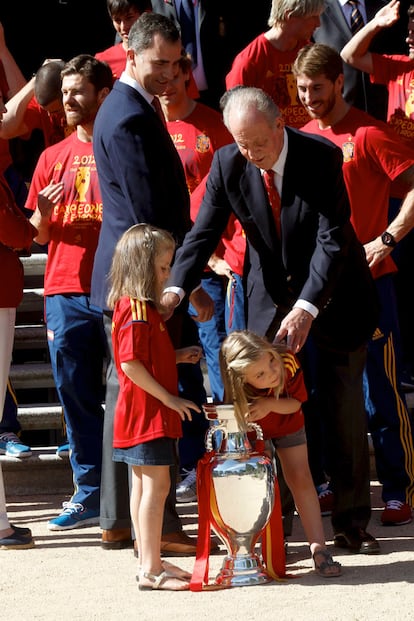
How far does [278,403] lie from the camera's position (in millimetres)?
4832

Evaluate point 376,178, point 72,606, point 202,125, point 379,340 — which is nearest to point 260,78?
point 202,125

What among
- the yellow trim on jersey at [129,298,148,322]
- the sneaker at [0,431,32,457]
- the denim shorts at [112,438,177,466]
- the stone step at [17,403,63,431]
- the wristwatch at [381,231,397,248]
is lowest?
the sneaker at [0,431,32,457]

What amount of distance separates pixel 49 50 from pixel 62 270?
355 cm

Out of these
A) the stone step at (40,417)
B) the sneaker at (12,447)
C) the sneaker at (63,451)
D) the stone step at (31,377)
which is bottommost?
the sneaker at (63,451)

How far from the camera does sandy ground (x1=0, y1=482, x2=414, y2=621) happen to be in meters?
4.37

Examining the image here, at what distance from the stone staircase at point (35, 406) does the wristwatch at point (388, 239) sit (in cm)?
196

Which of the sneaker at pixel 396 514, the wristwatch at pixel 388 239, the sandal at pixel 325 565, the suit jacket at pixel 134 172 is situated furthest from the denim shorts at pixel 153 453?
the wristwatch at pixel 388 239

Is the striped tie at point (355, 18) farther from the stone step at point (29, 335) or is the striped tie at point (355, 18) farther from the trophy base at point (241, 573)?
the trophy base at point (241, 573)

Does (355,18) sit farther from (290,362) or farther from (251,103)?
(290,362)

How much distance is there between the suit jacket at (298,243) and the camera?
5.00 meters

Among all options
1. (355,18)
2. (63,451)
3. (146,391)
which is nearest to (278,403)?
(146,391)

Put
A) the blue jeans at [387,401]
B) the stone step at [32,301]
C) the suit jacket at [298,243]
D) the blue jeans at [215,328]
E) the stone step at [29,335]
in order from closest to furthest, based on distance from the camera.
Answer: the suit jacket at [298,243]
the blue jeans at [387,401]
the blue jeans at [215,328]
the stone step at [29,335]
the stone step at [32,301]

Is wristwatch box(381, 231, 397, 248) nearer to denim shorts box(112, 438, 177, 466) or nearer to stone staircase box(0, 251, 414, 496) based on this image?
stone staircase box(0, 251, 414, 496)

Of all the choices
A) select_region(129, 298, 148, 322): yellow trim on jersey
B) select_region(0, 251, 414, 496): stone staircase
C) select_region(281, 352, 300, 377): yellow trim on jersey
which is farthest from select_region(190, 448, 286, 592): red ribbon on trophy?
select_region(0, 251, 414, 496): stone staircase
